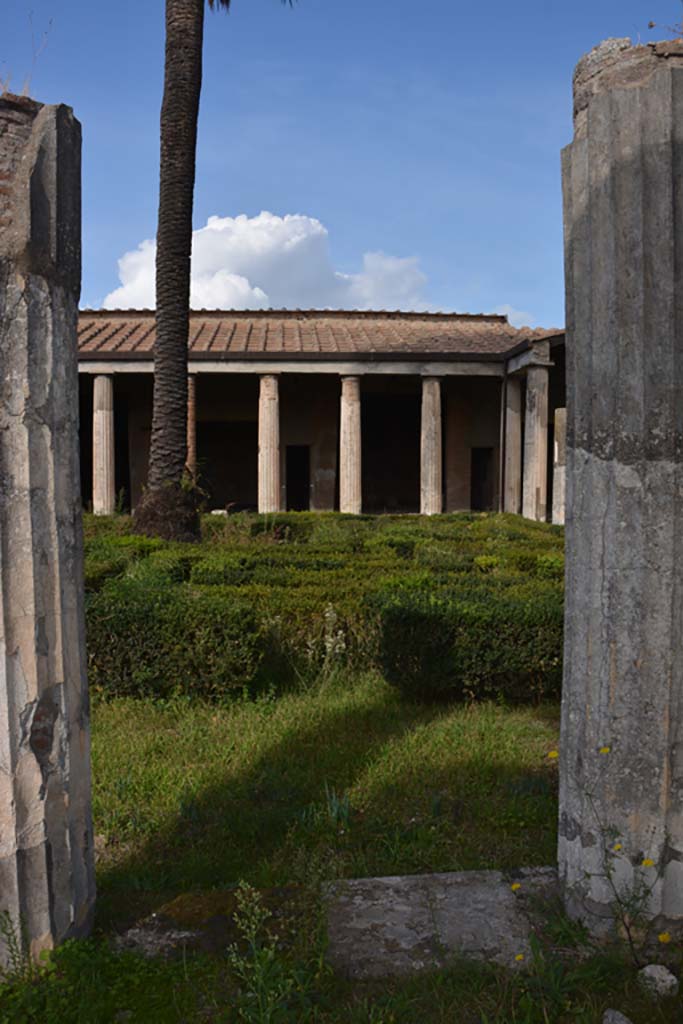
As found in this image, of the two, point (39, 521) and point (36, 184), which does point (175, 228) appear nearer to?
point (36, 184)

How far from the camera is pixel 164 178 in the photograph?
932 cm

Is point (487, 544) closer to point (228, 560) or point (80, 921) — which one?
point (228, 560)

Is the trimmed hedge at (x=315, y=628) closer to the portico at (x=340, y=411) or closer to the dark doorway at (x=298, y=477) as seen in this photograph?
the portico at (x=340, y=411)

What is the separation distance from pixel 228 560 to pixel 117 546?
60.7 inches

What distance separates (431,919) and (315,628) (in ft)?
10.2

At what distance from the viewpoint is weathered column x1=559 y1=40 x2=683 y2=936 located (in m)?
2.31

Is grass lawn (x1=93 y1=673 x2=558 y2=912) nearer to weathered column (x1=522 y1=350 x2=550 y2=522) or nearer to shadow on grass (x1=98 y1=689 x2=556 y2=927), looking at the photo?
shadow on grass (x1=98 y1=689 x2=556 y2=927)

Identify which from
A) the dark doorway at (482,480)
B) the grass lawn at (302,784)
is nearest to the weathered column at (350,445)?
the dark doorway at (482,480)

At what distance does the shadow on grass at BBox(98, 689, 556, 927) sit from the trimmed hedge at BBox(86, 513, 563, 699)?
22.9 inches

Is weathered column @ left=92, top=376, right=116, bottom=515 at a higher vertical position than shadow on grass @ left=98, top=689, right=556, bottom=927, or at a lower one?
higher

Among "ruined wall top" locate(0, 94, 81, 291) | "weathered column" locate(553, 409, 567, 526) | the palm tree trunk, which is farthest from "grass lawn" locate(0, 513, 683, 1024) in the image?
"weathered column" locate(553, 409, 567, 526)

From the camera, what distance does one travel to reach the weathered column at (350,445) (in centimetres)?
1566

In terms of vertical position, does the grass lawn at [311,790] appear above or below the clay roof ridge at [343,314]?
below

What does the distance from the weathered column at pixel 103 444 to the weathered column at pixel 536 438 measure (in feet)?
25.9
